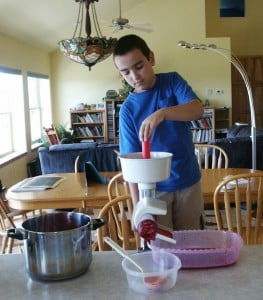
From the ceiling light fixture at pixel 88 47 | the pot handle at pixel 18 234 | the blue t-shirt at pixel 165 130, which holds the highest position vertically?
the ceiling light fixture at pixel 88 47

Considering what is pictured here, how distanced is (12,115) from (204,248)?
16.8ft

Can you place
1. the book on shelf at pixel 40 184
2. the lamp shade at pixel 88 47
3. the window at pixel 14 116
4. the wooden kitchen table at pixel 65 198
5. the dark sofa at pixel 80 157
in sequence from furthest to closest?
the window at pixel 14 116, the dark sofa at pixel 80 157, the lamp shade at pixel 88 47, the book on shelf at pixel 40 184, the wooden kitchen table at pixel 65 198

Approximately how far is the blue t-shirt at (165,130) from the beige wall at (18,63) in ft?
12.3

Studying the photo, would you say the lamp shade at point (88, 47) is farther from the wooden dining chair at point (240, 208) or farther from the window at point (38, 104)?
the window at point (38, 104)

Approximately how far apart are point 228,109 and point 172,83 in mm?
6308

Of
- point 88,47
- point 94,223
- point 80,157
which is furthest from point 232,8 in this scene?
point 94,223

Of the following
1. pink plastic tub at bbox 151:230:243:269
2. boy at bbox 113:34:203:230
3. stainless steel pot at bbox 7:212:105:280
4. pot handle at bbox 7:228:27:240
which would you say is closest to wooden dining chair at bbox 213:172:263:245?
boy at bbox 113:34:203:230

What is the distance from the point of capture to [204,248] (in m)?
1.27

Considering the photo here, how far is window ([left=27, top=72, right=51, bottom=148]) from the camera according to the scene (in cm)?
682

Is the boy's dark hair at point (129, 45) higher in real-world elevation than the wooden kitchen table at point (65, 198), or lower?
higher

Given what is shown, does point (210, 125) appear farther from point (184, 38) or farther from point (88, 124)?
point (88, 124)

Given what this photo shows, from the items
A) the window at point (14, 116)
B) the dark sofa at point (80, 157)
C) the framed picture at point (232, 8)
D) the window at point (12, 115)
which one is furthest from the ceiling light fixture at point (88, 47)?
the framed picture at point (232, 8)

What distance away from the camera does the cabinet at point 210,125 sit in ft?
24.5

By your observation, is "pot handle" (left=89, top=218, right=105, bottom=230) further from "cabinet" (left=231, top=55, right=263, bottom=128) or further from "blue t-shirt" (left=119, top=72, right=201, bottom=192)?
"cabinet" (left=231, top=55, right=263, bottom=128)
